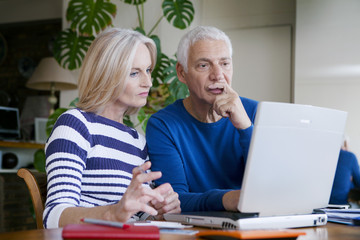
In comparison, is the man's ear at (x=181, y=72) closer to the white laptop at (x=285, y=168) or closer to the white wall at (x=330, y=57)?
the white laptop at (x=285, y=168)

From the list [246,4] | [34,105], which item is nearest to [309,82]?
[246,4]

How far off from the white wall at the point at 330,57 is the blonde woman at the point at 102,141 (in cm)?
217

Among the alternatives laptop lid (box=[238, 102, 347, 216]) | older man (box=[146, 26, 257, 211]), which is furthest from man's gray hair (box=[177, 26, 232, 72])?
laptop lid (box=[238, 102, 347, 216])

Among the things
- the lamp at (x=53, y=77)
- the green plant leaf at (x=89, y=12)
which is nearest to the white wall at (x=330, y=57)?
the green plant leaf at (x=89, y=12)

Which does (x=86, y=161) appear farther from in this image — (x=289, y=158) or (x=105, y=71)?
(x=289, y=158)

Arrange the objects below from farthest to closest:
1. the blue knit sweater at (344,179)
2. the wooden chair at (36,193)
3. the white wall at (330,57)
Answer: the white wall at (330,57) → the blue knit sweater at (344,179) → the wooden chair at (36,193)

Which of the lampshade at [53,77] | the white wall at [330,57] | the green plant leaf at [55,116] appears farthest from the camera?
the lampshade at [53,77]

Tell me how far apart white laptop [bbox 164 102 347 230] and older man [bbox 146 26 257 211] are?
19.6 inches

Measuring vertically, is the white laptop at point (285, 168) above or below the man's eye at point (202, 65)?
below

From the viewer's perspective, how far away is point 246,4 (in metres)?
4.18

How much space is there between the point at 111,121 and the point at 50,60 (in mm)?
3399

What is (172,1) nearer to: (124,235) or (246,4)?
(246,4)

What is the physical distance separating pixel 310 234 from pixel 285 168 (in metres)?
0.16

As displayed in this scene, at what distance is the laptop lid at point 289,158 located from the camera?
0.94m
